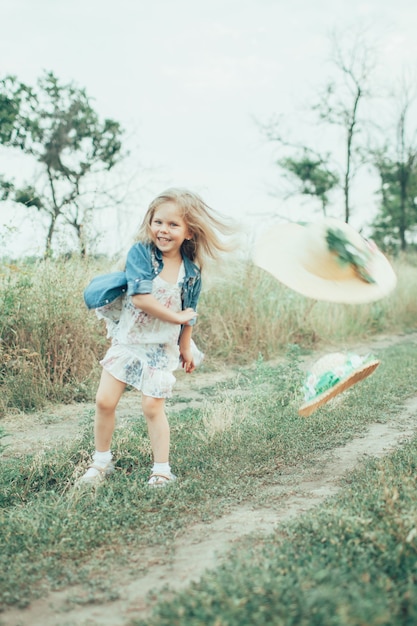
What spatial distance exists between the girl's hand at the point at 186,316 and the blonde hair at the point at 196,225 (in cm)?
38

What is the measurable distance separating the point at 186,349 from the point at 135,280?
0.64 metres

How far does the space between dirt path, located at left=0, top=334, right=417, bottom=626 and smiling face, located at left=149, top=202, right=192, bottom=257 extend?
1507 mm

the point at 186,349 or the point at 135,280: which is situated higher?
the point at 135,280

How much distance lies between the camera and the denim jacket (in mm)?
3793

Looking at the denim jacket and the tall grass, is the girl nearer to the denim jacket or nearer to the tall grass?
the denim jacket

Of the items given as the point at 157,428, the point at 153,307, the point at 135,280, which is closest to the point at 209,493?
the point at 157,428

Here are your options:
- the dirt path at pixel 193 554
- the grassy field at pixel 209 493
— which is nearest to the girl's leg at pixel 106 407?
the grassy field at pixel 209 493

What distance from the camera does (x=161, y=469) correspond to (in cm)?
384

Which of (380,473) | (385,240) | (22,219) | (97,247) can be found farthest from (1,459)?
(385,240)

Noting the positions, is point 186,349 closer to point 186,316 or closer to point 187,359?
point 187,359

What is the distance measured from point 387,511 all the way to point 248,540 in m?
0.62

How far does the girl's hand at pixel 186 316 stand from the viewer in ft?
12.7

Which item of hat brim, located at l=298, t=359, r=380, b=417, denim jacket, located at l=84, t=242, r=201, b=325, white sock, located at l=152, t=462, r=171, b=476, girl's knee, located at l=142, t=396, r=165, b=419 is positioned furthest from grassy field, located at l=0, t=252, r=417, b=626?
denim jacket, located at l=84, t=242, r=201, b=325

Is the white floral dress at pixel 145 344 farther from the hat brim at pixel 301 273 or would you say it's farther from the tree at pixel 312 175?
the tree at pixel 312 175
